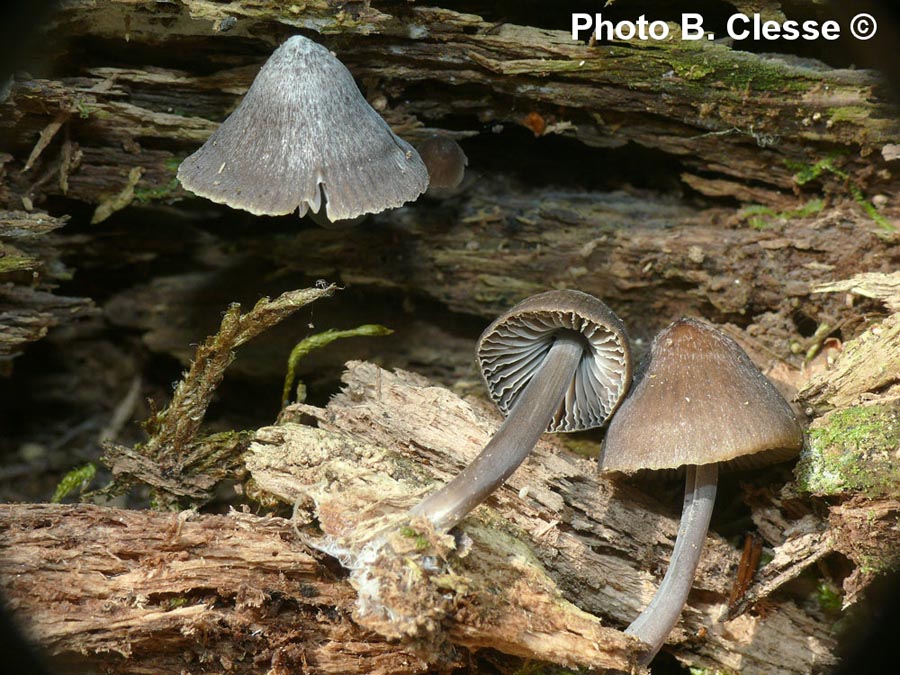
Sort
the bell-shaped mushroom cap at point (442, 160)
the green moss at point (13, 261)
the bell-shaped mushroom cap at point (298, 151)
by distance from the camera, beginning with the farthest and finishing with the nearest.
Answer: the bell-shaped mushroom cap at point (442, 160), the green moss at point (13, 261), the bell-shaped mushroom cap at point (298, 151)

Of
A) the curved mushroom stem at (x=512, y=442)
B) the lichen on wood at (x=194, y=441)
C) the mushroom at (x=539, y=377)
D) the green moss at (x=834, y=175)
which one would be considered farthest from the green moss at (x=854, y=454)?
the lichen on wood at (x=194, y=441)

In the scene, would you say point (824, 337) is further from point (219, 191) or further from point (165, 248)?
point (165, 248)

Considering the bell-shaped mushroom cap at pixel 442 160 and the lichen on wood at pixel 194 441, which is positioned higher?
the bell-shaped mushroom cap at pixel 442 160

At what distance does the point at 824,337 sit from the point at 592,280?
1.08 meters

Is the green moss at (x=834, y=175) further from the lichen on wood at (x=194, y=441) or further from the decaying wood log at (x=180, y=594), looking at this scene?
the decaying wood log at (x=180, y=594)

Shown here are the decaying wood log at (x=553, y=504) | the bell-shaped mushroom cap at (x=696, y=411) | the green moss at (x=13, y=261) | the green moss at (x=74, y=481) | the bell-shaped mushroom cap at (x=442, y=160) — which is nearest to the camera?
the bell-shaped mushroom cap at (x=696, y=411)

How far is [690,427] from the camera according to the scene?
2506 millimetres

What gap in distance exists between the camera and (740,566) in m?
2.85

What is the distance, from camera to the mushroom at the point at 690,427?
247 cm

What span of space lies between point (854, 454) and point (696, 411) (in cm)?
63

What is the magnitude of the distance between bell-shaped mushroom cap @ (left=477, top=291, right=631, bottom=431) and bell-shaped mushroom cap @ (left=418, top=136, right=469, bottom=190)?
3.01ft

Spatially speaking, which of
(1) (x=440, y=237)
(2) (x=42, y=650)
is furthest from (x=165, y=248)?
(2) (x=42, y=650)

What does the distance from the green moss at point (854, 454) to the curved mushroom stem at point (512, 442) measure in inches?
37.2

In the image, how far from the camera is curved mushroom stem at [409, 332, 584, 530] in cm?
234
